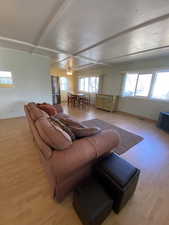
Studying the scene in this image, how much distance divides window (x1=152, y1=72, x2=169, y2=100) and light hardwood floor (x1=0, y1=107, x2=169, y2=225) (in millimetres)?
2505

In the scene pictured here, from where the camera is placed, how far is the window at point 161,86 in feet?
11.9

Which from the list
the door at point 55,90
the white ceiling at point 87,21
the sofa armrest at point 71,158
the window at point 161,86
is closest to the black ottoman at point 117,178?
the sofa armrest at point 71,158

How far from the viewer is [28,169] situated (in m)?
1.60

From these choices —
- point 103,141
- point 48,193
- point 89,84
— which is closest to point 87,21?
point 103,141

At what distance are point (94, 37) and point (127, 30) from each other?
74 cm

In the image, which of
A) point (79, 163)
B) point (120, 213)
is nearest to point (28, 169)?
point (79, 163)

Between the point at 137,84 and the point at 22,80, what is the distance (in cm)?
499

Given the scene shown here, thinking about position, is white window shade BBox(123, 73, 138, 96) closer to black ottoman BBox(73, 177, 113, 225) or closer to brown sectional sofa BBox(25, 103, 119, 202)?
brown sectional sofa BBox(25, 103, 119, 202)

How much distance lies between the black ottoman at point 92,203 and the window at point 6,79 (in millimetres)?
4237

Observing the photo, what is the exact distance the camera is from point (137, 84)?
175 inches

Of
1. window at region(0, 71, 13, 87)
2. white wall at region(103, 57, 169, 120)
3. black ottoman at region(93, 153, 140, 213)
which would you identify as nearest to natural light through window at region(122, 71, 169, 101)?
white wall at region(103, 57, 169, 120)

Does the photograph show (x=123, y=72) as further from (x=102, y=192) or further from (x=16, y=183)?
(x=16, y=183)

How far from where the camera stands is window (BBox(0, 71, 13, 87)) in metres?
3.45

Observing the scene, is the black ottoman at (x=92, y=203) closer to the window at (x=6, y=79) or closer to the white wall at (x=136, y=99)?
the white wall at (x=136, y=99)
